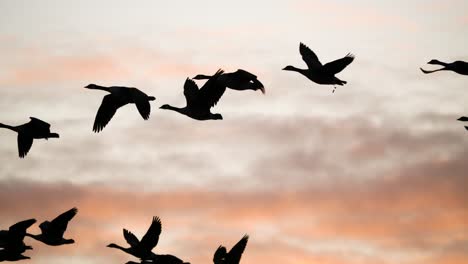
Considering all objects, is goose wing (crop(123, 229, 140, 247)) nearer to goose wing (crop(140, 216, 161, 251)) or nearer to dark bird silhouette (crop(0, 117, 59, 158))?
goose wing (crop(140, 216, 161, 251))

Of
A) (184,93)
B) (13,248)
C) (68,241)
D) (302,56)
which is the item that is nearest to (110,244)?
(68,241)

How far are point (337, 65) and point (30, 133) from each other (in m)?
11.9

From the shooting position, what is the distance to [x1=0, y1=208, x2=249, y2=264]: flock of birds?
102 feet

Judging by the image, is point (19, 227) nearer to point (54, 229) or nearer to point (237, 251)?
point (54, 229)

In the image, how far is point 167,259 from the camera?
3109cm

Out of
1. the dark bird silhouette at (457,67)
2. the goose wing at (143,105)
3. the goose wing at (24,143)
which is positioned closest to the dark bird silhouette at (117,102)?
the goose wing at (143,105)

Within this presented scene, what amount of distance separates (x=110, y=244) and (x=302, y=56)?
10.0m

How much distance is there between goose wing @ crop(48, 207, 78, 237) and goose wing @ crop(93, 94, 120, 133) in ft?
10.7

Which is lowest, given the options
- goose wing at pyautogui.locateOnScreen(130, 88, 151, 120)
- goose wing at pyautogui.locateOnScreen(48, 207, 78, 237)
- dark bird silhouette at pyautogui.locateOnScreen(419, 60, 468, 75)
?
goose wing at pyautogui.locateOnScreen(48, 207, 78, 237)

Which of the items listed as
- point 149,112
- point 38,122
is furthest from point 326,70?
point 38,122

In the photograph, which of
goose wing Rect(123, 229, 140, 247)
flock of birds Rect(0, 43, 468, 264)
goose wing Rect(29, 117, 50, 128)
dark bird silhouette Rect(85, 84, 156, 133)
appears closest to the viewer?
flock of birds Rect(0, 43, 468, 264)

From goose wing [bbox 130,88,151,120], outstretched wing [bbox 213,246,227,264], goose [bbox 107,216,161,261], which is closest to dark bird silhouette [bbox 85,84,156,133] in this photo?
goose wing [bbox 130,88,151,120]

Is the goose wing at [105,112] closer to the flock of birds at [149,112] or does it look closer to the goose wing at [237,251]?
the flock of birds at [149,112]

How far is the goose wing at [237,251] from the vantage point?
30719 millimetres
